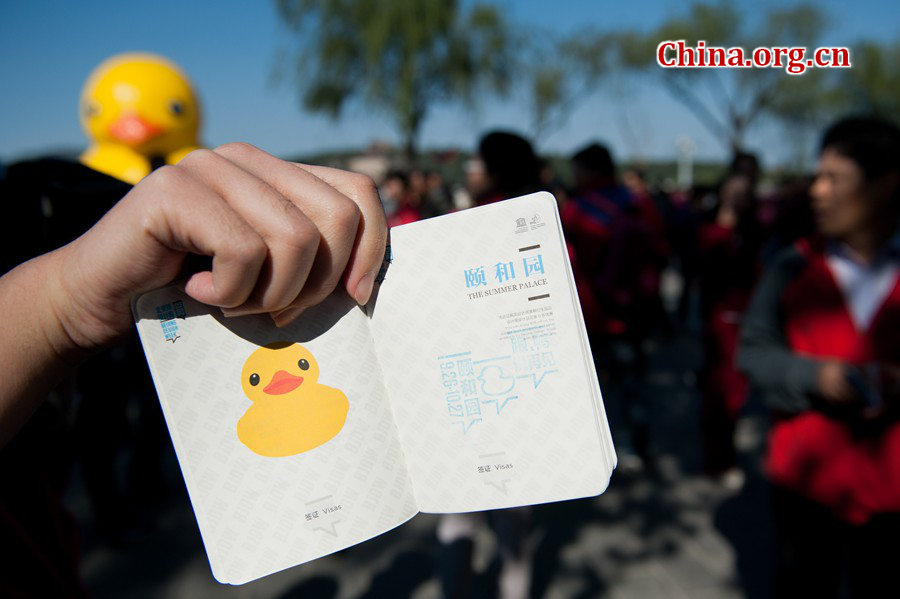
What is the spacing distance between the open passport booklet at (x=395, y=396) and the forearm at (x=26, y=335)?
0.12 meters

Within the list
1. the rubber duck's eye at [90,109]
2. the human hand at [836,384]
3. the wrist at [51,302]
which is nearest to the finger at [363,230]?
the wrist at [51,302]

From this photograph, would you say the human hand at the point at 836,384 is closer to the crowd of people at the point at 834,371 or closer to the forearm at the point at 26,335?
the crowd of people at the point at 834,371

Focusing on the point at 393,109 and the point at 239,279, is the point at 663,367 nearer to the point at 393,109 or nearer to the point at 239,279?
the point at 239,279

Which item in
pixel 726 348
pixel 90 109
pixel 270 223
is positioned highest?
pixel 90 109

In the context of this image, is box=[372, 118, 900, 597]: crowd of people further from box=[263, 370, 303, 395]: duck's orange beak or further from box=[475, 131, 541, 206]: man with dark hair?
box=[263, 370, 303, 395]: duck's orange beak

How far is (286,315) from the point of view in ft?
2.47

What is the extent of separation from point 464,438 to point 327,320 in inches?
10.3

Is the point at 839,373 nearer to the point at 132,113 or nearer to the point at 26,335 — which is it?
the point at 26,335

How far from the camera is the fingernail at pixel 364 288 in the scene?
76 centimetres

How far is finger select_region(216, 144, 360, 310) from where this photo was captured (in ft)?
2.28

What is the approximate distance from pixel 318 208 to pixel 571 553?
2.93 meters

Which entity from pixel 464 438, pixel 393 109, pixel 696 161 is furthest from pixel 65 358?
pixel 696 161

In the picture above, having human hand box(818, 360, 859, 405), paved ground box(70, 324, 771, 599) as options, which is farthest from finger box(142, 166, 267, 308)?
paved ground box(70, 324, 771, 599)

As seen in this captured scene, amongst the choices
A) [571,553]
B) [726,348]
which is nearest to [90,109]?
[571,553]
